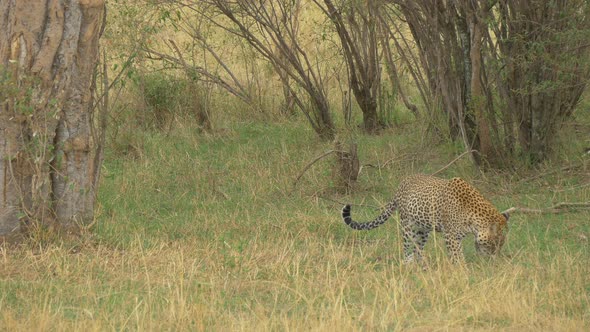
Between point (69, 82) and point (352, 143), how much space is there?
325 cm

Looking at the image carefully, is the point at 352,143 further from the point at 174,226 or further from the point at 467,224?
the point at 467,224

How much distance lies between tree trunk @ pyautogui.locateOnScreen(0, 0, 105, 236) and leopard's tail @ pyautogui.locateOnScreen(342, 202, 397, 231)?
6.27ft

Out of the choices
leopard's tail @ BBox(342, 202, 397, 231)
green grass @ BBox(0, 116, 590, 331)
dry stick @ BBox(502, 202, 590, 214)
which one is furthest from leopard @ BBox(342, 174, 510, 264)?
dry stick @ BBox(502, 202, 590, 214)

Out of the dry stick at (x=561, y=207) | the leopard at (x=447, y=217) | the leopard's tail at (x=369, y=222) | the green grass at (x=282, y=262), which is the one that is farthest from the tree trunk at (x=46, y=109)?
the dry stick at (x=561, y=207)

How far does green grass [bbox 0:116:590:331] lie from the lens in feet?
16.7

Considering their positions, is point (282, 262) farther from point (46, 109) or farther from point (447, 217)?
point (46, 109)

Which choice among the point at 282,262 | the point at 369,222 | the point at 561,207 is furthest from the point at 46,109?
the point at 561,207

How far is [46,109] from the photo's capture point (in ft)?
21.9

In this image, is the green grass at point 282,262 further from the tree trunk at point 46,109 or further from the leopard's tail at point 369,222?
the tree trunk at point 46,109

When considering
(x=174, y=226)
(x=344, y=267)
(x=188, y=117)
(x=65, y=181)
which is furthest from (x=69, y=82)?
(x=188, y=117)

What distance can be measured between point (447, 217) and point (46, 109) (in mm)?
2891

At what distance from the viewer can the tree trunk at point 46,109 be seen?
6652mm

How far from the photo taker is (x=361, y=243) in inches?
291

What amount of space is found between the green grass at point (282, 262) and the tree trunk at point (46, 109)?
31 cm
